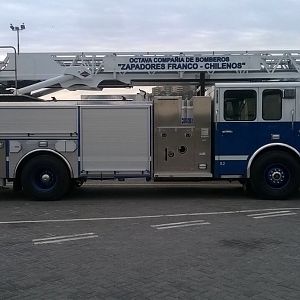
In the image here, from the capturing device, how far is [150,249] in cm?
724

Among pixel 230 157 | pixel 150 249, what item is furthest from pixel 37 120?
pixel 150 249

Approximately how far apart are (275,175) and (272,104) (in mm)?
1638

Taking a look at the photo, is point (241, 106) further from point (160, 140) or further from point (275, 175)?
point (160, 140)

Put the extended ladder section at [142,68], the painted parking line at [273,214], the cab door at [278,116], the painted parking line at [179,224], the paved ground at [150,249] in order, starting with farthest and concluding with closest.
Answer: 1. the extended ladder section at [142,68]
2. the cab door at [278,116]
3. the painted parking line at [273,214]
4. the painted parking line at [179,224]
5. the paved ground at [150,249]

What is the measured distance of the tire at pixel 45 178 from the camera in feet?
39.5

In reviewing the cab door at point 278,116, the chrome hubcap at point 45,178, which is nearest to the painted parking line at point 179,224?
the cab door at point 278,116

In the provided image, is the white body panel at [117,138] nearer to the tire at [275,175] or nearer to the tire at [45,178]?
the tire at [45,178]

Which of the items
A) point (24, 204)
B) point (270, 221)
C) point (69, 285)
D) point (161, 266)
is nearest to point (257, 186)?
point (270, 221)

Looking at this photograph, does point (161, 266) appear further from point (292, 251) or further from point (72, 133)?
point (72, 133)

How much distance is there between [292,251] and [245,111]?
554 centimetres

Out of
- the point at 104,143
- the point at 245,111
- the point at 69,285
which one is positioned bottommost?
the point at 69,285

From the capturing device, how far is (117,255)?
693cm

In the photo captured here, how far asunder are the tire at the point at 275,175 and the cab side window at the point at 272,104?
2.72 ft

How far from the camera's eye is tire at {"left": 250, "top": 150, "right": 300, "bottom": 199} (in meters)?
12.0
